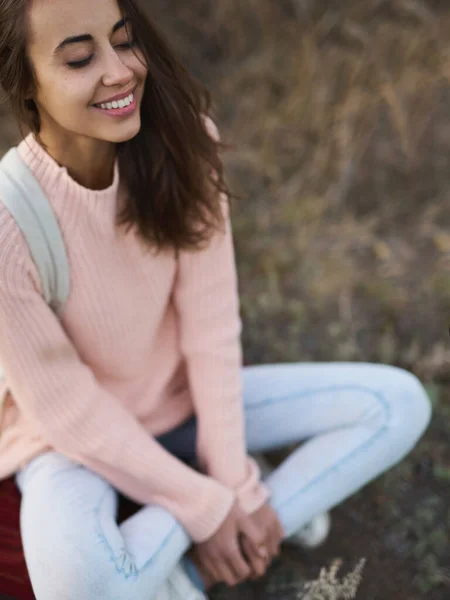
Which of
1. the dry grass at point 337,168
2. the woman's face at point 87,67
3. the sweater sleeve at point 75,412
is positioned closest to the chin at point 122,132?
the woman's face at point 87,67

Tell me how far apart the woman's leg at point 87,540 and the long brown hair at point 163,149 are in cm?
46

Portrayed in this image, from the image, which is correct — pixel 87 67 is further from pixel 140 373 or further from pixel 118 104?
pixel 140 373

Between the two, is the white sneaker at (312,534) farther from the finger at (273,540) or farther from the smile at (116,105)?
the smile at (116,105)

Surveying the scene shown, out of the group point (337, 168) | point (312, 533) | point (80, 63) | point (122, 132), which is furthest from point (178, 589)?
point (337, 168)

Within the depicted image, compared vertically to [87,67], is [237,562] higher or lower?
lower

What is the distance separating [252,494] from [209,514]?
0.12 m

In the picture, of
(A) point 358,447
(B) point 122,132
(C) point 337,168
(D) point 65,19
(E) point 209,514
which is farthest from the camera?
(C) point 337,168

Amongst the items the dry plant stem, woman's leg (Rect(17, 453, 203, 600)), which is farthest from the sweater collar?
the dry plant stem

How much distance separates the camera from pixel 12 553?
1294mm

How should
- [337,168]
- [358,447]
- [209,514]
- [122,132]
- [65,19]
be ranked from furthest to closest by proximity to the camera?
[337,168], [358,447], [209,514], [122,132], [65,19]

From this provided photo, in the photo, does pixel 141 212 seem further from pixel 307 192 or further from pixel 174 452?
pixel 307 192

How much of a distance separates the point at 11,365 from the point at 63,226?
0.83ft

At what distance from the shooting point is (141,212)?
127cm

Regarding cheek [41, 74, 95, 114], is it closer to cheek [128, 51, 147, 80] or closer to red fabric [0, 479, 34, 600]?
cheek [128, 51, 147, 80]
